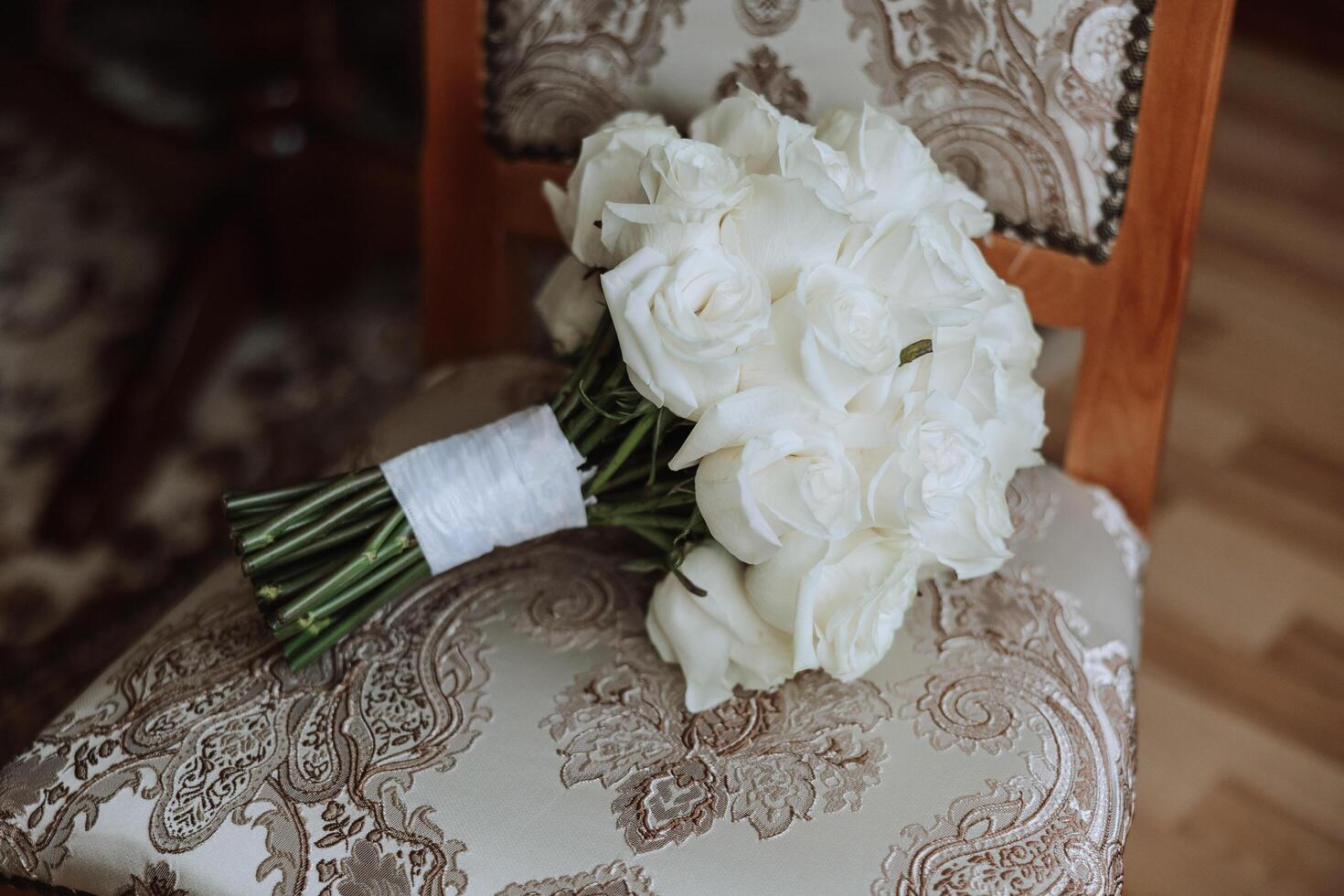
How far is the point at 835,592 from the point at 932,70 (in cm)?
32

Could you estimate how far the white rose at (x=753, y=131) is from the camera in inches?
24.4

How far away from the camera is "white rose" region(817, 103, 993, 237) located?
24.8 inches

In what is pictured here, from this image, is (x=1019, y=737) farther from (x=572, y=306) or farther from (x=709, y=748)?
(x=572, y=306)

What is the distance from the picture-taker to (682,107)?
2.61ft

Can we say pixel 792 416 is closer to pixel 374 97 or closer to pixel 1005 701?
pixel 1005 701

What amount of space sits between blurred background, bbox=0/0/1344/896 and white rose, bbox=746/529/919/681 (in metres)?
0.65

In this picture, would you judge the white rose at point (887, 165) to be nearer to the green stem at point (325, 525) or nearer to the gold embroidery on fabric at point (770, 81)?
the gold embroidery on fabric at point (770, 81)

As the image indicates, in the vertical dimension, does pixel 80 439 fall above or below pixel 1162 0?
below

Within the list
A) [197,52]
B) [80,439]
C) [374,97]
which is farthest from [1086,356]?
[197,52]

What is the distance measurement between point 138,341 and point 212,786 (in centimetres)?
111


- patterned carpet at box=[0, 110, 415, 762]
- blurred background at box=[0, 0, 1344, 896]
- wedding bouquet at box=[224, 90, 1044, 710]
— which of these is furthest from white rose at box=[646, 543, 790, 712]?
patterned carpet at box=[0, 110, 415, 762]

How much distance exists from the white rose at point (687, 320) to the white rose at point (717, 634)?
0.11 metres

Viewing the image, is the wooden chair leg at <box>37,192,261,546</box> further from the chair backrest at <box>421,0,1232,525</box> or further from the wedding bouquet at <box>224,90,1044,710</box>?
the wedding bouquet at <box>224,90,1044,710</box>

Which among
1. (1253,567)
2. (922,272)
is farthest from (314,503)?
(1253,567)
